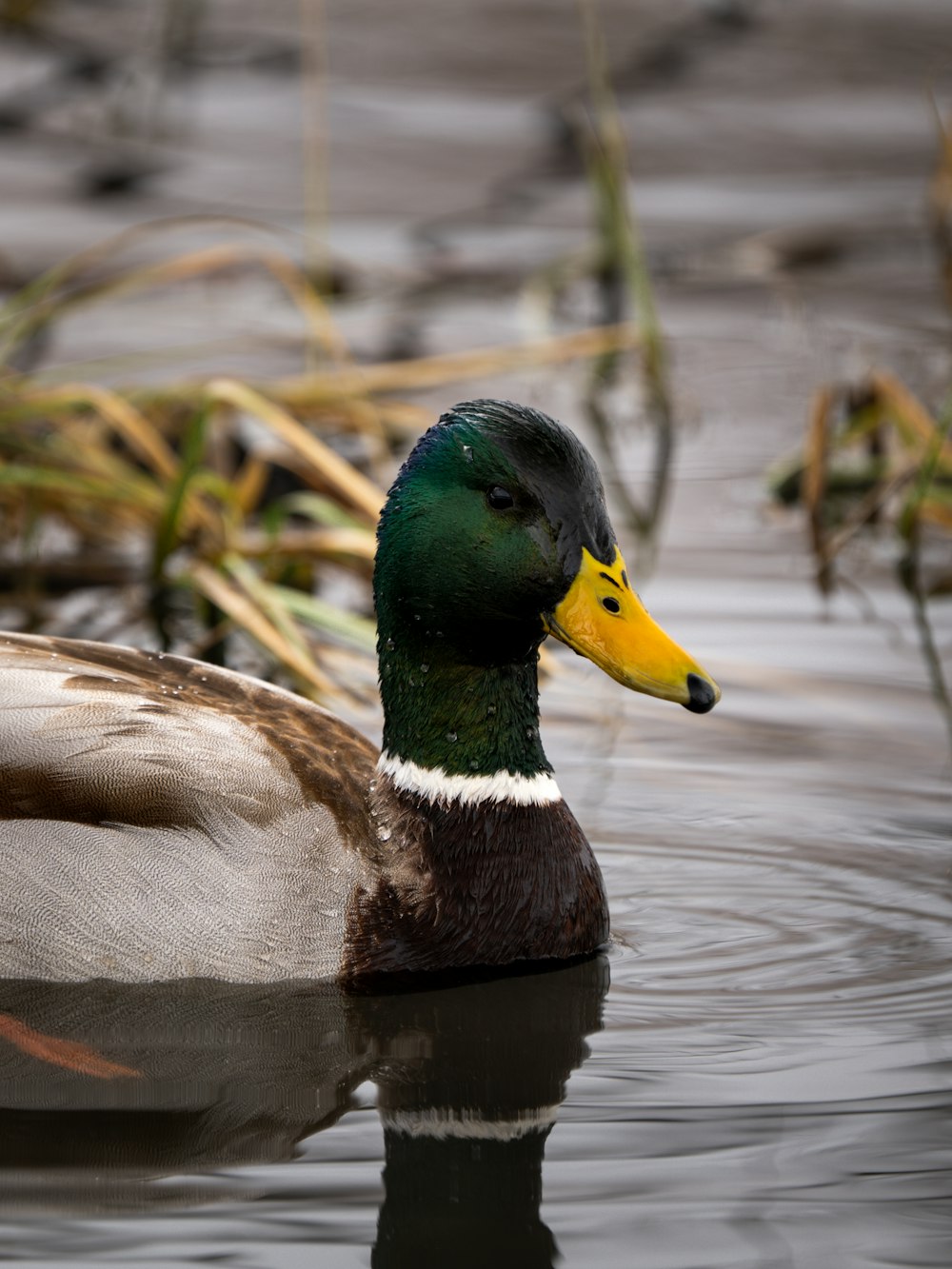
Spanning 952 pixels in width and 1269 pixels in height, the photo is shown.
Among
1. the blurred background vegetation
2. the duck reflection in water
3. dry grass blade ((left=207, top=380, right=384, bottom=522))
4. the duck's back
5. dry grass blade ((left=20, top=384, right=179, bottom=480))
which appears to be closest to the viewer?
the duck reflection in water

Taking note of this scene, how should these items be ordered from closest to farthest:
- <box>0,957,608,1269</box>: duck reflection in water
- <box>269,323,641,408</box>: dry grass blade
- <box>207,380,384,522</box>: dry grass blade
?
1. <box>0,957,608,1269</box>: duck reflection in water
2. <box>207,380,384,522</box>: dry grass blade
3. <box>269,323,641,408</box>: dry grass blade

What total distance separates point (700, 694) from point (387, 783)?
0.92 meters

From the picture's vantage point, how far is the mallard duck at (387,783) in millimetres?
5090

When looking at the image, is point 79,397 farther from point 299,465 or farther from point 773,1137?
point 773,1137

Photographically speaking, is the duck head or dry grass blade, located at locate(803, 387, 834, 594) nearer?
the duck head

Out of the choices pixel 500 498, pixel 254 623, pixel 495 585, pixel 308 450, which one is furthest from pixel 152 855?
pixel 308 450

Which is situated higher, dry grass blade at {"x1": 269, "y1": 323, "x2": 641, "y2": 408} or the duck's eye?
the duck's eye

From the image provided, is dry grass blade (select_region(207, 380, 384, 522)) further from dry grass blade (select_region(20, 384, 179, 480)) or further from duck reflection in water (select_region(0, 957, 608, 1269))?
duck reflection in water (select_region(0, 957, 608, 1269))

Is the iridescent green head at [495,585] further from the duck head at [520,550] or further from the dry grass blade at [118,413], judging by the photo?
the dry grass blade at [118,413]

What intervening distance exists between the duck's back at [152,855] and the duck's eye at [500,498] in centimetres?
77

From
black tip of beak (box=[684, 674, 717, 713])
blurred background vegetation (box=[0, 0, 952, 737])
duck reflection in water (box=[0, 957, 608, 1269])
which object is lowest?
A: blurred background vegetation (box=[0, 0, 952, 737])

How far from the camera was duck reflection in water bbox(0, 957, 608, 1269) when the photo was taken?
4.14m

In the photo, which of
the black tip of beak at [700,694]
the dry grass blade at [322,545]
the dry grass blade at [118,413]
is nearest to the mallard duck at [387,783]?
the black tip of beak at [700,694]

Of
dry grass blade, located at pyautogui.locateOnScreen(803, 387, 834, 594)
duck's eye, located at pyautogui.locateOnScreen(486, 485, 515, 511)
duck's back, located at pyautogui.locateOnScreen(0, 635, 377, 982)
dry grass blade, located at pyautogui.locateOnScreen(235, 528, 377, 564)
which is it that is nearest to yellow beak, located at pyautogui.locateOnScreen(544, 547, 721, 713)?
duck's eye, located at pyautogui.locateOnScreen(486, 485, 515, 511)
